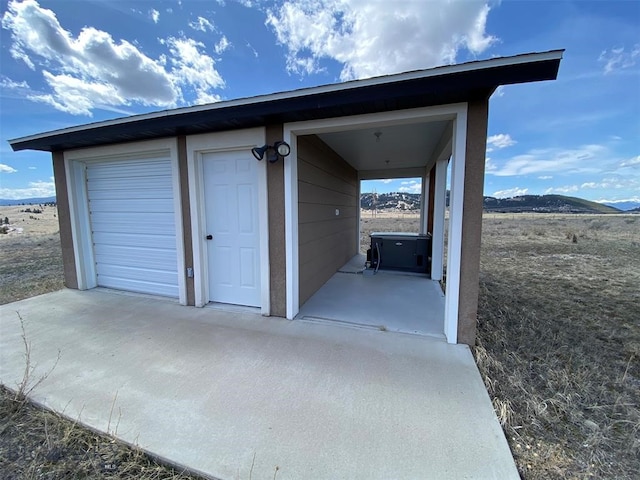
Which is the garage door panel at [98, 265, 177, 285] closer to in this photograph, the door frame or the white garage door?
the white garage door

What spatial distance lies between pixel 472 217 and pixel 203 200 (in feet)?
10.7

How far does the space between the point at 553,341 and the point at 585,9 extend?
5428mm

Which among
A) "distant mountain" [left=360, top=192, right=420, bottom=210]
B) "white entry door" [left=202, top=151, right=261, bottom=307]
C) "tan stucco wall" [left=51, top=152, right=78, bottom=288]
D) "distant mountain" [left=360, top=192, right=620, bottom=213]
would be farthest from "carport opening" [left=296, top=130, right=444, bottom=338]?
"distant mountain" [left=360, top=192, right=620, bottom=213]

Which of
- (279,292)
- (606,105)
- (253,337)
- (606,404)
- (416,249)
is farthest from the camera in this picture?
(606,105)

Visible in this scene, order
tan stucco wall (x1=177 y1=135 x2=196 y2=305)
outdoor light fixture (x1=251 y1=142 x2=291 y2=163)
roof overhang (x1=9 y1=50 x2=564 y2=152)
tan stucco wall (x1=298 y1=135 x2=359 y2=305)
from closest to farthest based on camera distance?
roof overhang (x1=9 y1=50 x2=564 y2=152)
outdoor light fixture (x1=251 y1=142 x2=291 y2=163)
tan stucco wall (x1=177 y1=135 x2=196 y2=305)
tan stucco wall (x1=298 y1=135 x2=359 y2=305)

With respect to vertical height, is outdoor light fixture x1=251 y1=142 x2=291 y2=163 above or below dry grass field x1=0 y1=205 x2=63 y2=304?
above

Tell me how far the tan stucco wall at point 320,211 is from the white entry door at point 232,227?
2.01 feet

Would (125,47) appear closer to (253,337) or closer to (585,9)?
(253,337)

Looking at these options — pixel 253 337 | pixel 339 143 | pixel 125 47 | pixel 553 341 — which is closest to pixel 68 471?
pixel 253 337

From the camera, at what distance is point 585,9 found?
434 cm

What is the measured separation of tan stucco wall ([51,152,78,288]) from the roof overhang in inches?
31.5

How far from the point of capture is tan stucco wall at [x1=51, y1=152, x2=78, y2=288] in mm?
4434

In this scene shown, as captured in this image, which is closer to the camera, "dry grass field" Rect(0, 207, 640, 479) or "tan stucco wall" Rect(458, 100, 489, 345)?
"dry grass field" Rect(0, 207, 640, 479)

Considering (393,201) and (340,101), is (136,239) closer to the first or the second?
(340,101)
